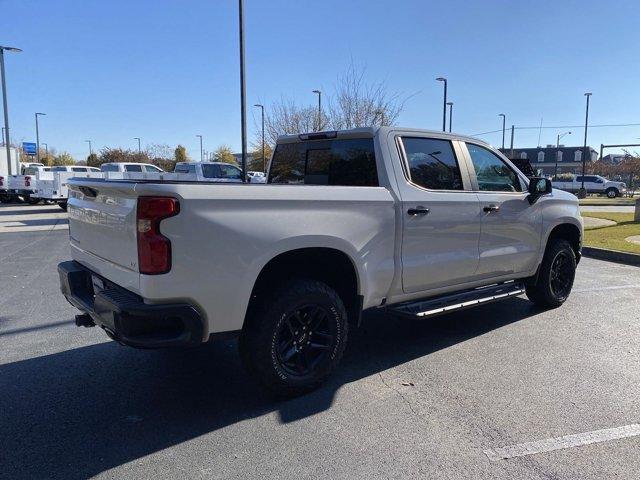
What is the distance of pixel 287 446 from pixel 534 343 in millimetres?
2905

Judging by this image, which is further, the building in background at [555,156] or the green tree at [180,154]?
the building in background at [555,156]

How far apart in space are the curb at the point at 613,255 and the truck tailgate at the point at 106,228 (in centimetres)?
918

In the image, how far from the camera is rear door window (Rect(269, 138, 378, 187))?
432 centimetres

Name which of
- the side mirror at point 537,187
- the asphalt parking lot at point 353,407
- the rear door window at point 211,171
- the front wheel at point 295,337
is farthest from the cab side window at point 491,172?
the rear door window at point 211,171

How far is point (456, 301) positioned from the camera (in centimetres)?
465

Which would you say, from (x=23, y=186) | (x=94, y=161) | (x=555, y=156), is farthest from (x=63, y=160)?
(x=555, y=156)

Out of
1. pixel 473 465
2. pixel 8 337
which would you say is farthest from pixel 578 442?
pixel 8 337

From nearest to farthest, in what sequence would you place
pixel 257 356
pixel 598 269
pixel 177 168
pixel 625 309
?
1. pixel 257 356
2. pixel 625 309
3. pixel 598 269
4. pixel 177 168

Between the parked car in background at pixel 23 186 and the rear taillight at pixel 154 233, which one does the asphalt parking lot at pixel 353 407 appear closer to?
the rear taillight at pixel 154 233

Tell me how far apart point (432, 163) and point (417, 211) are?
0.66 meters

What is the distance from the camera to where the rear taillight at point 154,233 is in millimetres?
2916

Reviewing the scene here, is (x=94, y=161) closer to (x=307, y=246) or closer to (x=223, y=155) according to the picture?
(x=223, y=155)

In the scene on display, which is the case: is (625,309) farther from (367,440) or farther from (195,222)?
(195,222)

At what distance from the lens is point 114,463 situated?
112 inches
